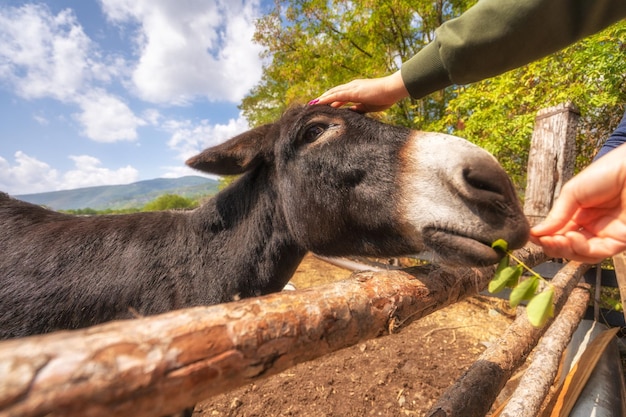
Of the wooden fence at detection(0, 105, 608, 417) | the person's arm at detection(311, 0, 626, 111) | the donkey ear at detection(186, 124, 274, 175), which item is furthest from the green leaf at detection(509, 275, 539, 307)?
the donkey ear at detection(186, 124, 274, 175)

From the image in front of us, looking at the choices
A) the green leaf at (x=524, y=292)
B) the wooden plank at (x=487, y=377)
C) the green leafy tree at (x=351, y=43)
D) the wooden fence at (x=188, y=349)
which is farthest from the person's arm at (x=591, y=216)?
the green leafy tree at (x=351, y=43)

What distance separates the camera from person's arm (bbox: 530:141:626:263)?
3.86 ft

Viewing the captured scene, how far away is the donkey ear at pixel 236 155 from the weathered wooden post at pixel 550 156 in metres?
4.03

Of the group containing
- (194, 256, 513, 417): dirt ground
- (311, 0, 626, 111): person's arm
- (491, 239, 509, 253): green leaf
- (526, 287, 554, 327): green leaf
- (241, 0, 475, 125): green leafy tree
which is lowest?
(194, 256, 513, 417): dirt ground

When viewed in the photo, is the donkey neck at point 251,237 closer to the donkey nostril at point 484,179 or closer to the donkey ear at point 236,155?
the donkey ear at point 236,155

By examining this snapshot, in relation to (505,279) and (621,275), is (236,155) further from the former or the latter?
(621,275)

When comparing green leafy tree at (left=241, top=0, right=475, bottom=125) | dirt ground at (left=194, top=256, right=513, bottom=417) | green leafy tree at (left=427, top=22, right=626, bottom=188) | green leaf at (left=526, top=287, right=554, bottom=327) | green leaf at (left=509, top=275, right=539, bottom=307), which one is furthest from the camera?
green leafy tree at (left=241, top=0, right=475, bottom=125)

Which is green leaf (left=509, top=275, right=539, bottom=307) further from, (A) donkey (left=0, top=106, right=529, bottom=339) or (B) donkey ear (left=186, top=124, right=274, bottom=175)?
(B) donkey ear (left=186, top=124, right=274, bottom=175)

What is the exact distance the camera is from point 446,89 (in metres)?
10.8

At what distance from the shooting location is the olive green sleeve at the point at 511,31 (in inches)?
65.7

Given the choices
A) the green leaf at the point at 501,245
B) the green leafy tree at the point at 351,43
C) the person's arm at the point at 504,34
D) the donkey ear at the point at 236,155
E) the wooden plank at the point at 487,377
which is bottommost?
the wooden plank at the point at 487,377

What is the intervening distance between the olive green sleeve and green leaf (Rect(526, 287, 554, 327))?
5.11ft

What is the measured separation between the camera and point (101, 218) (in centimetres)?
269

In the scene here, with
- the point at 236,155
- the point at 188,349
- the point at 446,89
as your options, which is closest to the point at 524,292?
the point at 188,349
